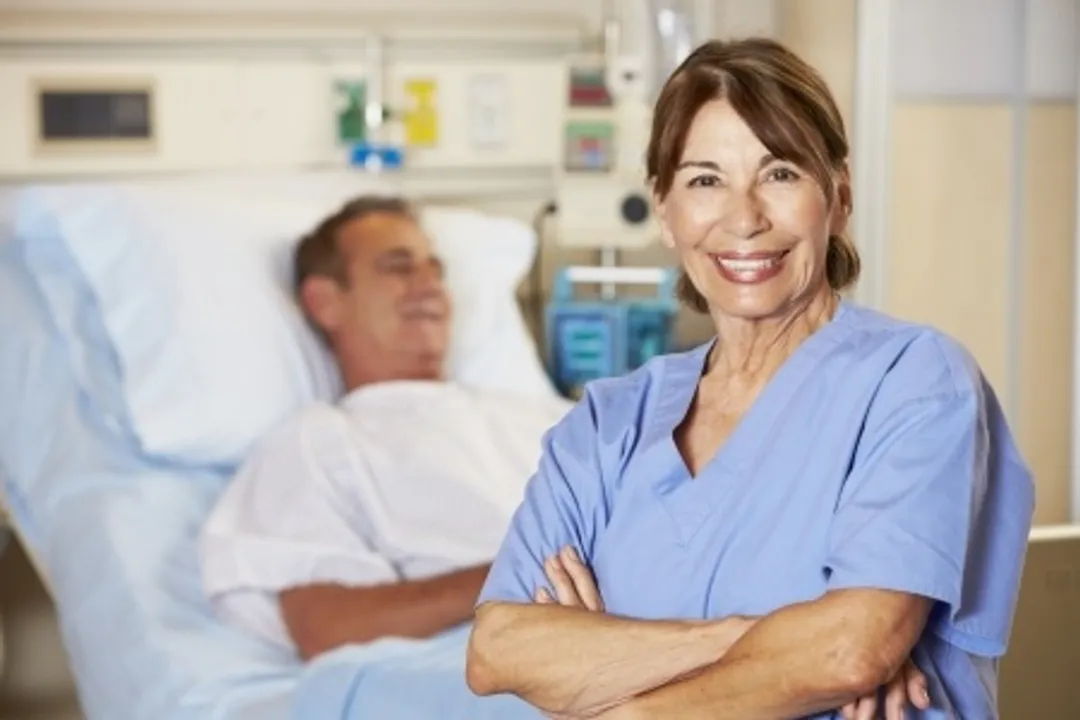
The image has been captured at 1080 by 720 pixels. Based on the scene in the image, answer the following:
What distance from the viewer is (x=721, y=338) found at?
1.67 metres

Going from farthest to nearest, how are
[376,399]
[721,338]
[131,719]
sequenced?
[376,399], [131,719], [721,338]

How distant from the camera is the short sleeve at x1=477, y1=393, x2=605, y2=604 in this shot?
5.44ft

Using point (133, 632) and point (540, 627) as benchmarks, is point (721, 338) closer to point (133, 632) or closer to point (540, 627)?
point (540, 627)

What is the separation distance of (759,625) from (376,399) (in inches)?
63.5

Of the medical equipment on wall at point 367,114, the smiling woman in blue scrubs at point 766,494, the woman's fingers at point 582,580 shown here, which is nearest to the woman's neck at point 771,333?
the smiling woman in blue scrubs at point 766,494

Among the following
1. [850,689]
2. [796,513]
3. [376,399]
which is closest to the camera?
[850,689]

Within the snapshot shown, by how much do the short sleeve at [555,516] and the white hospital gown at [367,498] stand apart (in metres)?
0.93

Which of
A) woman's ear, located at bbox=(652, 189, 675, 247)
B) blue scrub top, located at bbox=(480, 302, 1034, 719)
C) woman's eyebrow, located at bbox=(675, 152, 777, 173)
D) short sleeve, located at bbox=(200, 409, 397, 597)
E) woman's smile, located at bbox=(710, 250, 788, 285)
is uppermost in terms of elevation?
woman's eyebrow, located at bbox=(675, 152, 777, 173)

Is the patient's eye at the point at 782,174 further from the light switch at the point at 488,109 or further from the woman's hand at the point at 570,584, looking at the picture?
the light switch at the point at 488,109

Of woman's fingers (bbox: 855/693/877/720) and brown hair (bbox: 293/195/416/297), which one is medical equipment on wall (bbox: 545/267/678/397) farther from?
woman's fingers (bbox: 855/693/877/720)

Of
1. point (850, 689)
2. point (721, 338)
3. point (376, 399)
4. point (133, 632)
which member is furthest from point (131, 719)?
point (850, 689)

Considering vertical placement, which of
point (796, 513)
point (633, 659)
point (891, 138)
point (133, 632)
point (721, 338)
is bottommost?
point (133, 632)

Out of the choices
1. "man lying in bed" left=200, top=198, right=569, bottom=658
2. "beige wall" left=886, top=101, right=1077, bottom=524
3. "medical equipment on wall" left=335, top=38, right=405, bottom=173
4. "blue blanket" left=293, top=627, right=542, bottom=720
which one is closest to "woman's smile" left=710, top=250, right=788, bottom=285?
"blue blanket" left=293, top=627, right=542, bottom=720

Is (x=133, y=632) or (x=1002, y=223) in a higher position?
(x=1002, y=223)
